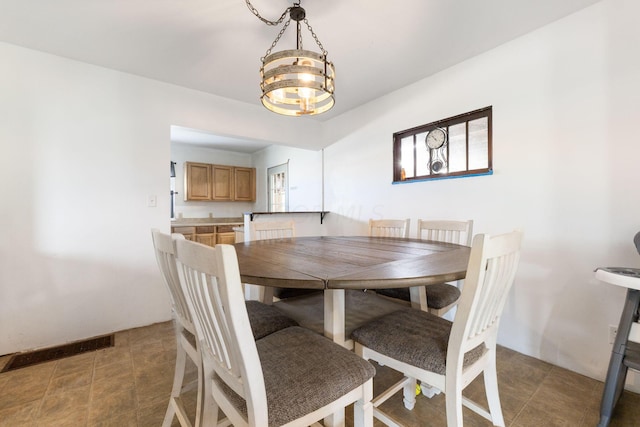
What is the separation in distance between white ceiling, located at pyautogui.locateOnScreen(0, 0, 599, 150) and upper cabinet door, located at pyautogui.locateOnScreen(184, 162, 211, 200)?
7.96ft

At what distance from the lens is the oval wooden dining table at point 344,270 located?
36.6 inches

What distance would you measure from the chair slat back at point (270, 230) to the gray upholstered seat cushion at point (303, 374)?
126cm

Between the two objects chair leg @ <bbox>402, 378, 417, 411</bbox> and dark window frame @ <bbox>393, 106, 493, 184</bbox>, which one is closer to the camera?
chair leg @ <bbox>402, 378, 417, 411</bbox>

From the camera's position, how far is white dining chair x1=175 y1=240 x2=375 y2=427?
27.9 inches

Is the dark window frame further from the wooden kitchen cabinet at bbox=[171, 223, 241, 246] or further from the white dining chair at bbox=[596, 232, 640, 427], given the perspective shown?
the wooden kitchen cabinet at bbox=[171, 223, 241, 246]

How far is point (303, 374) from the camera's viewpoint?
34.2 inches

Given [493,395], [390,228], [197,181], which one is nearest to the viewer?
[493,395]

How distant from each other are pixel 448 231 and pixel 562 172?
808mm

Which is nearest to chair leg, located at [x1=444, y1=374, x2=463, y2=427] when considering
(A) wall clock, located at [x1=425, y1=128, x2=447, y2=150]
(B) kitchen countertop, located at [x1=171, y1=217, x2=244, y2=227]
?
(A) wall clock, located at [x1=425, y1=128, x2=447, y2=150]

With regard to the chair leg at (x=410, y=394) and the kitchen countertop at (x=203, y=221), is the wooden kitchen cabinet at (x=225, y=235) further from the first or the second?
the chair leg at (x=410, y=394)

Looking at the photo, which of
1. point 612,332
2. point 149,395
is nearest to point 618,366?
point 612,332

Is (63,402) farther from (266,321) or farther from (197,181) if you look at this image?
(197,181)

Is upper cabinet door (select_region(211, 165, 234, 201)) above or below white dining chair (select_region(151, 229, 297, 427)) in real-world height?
above

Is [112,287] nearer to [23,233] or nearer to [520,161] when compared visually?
[23,233]
